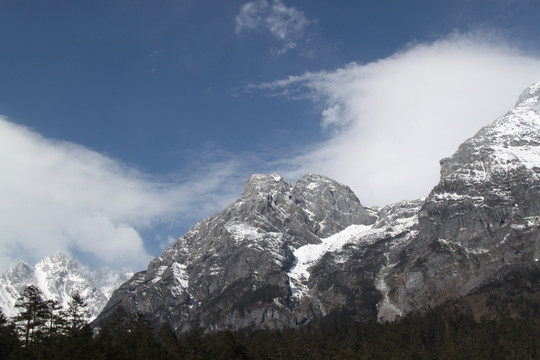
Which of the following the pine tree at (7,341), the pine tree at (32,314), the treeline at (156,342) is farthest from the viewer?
the pine tree at (32,314)

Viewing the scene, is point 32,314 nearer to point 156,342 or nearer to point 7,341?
point 7,341

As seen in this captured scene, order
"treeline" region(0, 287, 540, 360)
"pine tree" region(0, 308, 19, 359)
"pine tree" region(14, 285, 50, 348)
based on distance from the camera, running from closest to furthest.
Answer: "pine tree" region(0, 308, 19, 359), "treeline" region(0, 287, 540, 360), "pine tree" region(14, 285, 50, 348)

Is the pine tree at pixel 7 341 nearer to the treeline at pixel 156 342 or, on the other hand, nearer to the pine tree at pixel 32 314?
the treeline at pixel 156 342

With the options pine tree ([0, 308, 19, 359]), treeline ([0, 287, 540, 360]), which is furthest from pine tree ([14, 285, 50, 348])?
pine tree ([0, 308, 19, 359])

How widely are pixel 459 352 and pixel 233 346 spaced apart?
73074 millimetres

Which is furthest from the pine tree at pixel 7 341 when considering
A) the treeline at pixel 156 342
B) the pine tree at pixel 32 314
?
the pine tree at pixel 32 314

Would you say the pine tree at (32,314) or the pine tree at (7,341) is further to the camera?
the pine tree at (32,314)

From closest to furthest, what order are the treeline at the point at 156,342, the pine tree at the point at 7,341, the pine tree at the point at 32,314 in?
the pine tree at the point at 7,341 < the treeline at the point at 156,342 < the pine tree at the point at 32,314

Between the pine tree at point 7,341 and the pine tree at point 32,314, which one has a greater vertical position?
the pine tree at point 32,314

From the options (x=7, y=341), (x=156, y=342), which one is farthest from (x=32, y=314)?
(x=156, y=342)

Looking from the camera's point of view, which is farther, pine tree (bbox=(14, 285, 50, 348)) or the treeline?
pine tree (bbox=(14, 285, 50, 348))

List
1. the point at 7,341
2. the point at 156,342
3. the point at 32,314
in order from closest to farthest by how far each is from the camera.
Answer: the point at 7,341 < the point at 32,314 < the point at 156,342

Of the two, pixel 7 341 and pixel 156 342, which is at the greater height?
pixel 156 342

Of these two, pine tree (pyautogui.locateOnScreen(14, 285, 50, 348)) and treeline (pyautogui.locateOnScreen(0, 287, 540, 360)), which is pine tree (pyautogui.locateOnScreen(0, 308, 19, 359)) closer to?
treeline (pyautogui.locateOnScreen(0, 287, 540, 360))
